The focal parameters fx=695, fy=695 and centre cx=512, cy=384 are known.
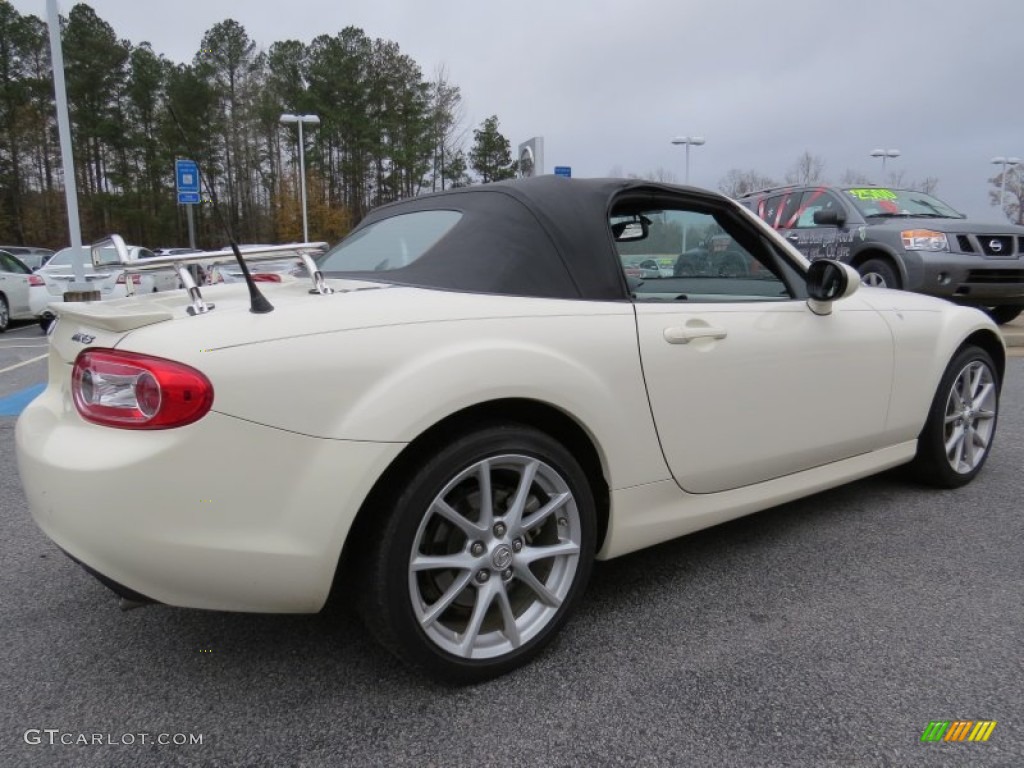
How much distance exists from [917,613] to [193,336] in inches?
92.5

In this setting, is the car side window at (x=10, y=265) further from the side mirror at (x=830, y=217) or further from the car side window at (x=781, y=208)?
the side mirror at (x=830, y=217)

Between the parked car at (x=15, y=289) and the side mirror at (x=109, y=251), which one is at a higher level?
the side mirror at (x=109, y=251)

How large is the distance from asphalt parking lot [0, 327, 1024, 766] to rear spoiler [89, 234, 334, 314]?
3.46 feet

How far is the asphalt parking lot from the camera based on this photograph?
65.7 inches

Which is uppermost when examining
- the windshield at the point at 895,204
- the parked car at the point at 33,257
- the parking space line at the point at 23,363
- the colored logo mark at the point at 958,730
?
the windshield at the point at 895,204

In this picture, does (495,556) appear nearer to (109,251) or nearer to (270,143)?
(109,251)

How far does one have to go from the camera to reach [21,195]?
42094mm

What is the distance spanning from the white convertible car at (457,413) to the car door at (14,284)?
40.7ft

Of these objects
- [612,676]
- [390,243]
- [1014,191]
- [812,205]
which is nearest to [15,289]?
[390,243]

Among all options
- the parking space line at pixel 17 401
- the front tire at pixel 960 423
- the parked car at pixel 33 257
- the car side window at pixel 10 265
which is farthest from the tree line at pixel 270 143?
the front tire at pixel 960 423

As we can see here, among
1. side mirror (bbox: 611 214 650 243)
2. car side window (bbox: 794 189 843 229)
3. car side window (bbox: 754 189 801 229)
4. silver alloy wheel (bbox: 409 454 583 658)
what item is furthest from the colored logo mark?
car side window (bbox: 754 189 801 229)

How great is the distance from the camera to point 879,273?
764cm

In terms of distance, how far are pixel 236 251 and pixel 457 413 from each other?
70 centimetres

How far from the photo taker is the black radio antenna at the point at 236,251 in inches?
68.2
